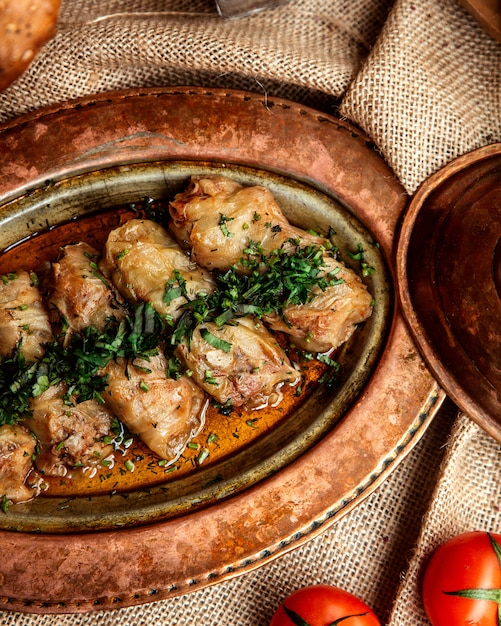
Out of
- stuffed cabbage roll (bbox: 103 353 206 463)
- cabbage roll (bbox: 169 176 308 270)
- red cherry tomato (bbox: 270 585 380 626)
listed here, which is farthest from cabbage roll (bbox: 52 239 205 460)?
red cherry tomato (bbox: 270 585 380 626)

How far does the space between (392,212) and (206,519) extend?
2.05 metres

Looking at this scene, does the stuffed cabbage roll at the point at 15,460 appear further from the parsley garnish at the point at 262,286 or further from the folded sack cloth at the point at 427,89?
the folded sack cloth at the point at 427,89

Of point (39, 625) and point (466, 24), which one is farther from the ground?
point (466, 24)

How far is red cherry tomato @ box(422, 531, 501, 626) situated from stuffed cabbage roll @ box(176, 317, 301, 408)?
1.48 m

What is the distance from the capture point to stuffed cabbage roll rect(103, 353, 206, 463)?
357cm

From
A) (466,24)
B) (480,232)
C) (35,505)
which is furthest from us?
(466,24)

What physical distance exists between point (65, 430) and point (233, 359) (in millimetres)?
1004

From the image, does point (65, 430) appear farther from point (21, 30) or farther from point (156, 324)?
point (21, 30)

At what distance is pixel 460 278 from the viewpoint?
359cm

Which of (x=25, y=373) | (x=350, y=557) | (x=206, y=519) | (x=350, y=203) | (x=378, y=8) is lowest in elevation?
(x=350, y=557)

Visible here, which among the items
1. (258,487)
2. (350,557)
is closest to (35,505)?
(258,487)

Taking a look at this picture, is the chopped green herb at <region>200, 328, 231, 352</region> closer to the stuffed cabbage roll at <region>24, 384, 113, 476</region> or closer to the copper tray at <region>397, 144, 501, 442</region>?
the stuffed cabbage roll at <region>24, 384, 113, 476</region>

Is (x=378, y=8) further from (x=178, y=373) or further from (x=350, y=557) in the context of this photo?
(x=350, y=557)

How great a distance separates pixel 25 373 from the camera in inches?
139
